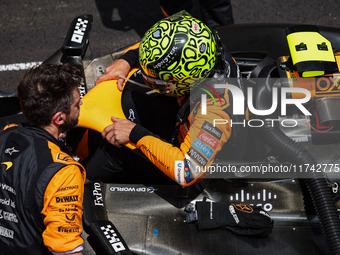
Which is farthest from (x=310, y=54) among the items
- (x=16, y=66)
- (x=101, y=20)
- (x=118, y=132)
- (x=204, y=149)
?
(x=16, y=66)

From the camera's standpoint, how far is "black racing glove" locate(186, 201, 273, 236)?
2535mm

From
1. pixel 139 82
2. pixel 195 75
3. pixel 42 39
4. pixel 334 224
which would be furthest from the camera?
pixel 42 39

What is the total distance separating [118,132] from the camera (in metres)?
2.70

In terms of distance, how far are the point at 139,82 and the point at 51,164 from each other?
113 centimetres

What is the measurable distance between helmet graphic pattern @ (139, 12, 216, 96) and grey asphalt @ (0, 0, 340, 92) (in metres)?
2.28

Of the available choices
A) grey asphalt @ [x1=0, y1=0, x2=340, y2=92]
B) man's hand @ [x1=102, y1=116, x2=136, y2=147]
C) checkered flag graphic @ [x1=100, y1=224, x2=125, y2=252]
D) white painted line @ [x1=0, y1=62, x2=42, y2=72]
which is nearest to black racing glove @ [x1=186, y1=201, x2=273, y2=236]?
checkered flag graphic @ [x1=100, y1=224, x2=125, y2=252]

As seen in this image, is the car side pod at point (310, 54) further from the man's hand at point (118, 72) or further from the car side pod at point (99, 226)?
the car side pod at point (99, 226)

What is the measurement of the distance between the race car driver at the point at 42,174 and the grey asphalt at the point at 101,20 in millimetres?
Answer: 2445

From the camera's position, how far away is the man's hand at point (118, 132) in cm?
269

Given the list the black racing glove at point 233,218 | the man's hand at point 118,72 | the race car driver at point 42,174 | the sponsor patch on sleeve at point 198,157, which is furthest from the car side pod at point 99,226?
the man's hand at point 118,72

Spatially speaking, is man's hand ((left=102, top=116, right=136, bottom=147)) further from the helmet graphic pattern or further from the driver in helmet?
the helmet graphic pattern

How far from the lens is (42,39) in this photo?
4914 mm

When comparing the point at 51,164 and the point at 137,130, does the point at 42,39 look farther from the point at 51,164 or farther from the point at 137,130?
the point at 51,164

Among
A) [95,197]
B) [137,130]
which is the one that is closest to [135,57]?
[137,130]
